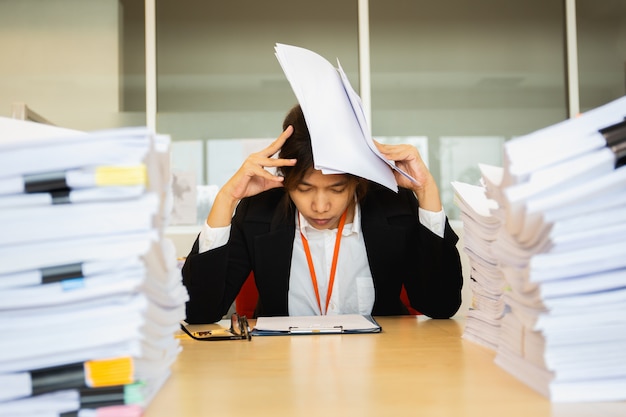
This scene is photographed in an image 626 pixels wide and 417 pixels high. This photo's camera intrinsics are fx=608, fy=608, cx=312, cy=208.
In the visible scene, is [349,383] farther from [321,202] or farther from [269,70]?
[269,70]

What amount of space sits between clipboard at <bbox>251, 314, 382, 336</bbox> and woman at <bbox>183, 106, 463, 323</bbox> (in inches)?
14.0

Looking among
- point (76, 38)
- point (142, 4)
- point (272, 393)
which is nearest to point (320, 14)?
point (142, 4)

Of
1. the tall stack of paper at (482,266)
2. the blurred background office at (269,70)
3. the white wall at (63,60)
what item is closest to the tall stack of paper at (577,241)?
the tall stack of paper at (482,266)

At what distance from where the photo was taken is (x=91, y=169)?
1.89 ft

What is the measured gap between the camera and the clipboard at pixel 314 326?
3.92 feet

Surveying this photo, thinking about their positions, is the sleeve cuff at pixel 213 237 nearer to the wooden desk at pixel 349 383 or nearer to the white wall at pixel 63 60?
the wooden desk at pixel 349 383

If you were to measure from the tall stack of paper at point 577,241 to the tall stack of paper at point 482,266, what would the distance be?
24 centimetres

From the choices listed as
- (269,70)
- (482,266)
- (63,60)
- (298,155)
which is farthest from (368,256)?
(63,60)

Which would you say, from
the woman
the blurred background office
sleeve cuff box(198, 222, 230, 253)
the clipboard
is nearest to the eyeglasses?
the clipboard

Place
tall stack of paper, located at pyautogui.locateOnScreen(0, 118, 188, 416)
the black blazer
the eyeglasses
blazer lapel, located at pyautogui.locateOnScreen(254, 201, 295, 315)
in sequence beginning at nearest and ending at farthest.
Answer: tall stack of paper, located at pyautogui.locateOnScreen(0, 118, 188, 416)
the eyeglasses
the black blazer
blazer lapel, located at pyautogui.locateOnScreen(254, 201, 295, 315)

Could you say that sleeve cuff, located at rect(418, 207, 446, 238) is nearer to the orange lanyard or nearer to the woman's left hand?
the woman's left hand

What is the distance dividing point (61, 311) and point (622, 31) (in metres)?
4.02

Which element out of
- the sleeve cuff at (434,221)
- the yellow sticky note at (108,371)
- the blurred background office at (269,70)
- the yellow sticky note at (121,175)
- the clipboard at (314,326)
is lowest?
the clipboard at (314,326)

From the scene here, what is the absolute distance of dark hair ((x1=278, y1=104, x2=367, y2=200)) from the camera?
1754 mm
